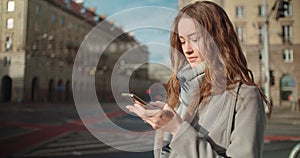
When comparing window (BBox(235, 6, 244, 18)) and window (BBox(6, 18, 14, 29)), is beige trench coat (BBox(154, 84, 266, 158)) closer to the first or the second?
window (BBox(6, 18, 14, 29))

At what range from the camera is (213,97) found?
392 mm

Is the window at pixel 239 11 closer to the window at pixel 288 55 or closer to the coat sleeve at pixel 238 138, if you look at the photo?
the window at pixel 288 55

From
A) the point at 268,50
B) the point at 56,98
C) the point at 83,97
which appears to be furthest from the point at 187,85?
the point at 56,98

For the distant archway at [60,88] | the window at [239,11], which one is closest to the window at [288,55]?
the window at [239,11]

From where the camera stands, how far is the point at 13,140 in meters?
3.27

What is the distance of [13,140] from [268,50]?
3117 millimetres

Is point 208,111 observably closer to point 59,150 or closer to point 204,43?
point 204,43

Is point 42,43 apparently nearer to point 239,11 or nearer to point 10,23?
point 10,23

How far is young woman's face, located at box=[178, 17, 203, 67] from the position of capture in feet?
1.27

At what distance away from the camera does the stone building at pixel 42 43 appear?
0.50 m

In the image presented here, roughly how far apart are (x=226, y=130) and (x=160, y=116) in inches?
4.8

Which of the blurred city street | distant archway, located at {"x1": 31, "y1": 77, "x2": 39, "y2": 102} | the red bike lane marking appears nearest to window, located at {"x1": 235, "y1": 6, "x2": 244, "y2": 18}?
the blurred city street

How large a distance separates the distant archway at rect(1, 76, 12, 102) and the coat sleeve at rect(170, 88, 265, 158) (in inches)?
61.4

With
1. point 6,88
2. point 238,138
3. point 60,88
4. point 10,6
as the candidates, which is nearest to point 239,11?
point 10,6
